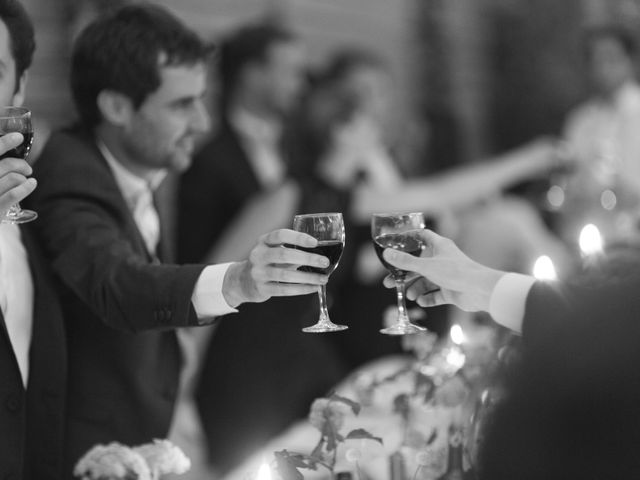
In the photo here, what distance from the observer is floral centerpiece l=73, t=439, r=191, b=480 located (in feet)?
4.74

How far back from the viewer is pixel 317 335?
354cm

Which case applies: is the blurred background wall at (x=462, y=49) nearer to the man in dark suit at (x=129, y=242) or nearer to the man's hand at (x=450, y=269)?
the man in dark suit at (x=129, y=242)

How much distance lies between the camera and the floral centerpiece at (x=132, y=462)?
1.44 metres

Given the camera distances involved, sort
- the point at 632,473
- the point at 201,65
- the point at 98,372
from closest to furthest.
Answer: the point at 632,473
the point at 98,372
the point at 201,65

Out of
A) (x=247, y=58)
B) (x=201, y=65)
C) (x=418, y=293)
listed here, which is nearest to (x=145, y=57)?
(x=201, y=65)

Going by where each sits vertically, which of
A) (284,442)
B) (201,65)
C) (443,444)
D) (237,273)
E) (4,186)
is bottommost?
(284,442)

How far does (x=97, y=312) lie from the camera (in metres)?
1.86

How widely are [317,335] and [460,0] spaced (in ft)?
17.2

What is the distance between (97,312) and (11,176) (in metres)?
0.42

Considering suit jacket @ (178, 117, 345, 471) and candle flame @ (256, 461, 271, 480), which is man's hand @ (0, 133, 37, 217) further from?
suit jacket @ (178, 117, 345, 471)

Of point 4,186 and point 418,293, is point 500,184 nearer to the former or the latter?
point 418,293

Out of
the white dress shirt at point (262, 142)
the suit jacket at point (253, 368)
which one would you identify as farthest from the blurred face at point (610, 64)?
the suit jacket at point (253, 368)

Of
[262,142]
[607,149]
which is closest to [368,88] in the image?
[262,142]

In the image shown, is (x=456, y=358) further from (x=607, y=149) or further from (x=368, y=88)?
(x=368, y=88)
